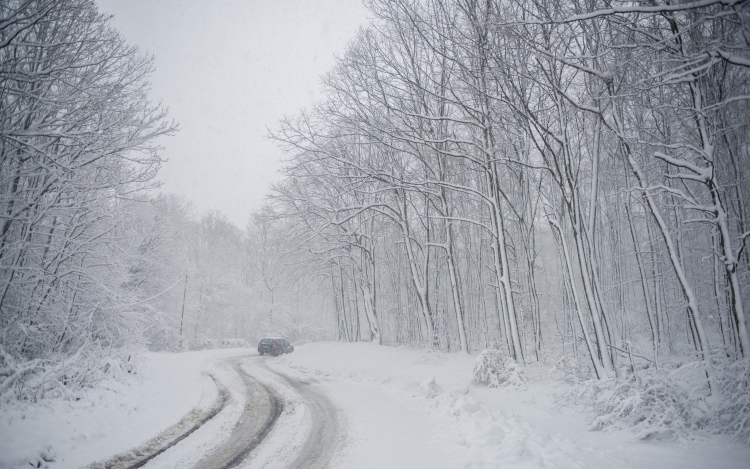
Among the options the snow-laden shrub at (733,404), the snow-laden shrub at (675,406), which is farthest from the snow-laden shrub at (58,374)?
the snow-laden shrub at (733,404)

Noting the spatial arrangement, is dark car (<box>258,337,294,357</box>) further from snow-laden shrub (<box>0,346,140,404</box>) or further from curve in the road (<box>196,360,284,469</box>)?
snow-laden shrub (<box>0,346,140,404</box>)

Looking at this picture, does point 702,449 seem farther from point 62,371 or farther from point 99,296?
point 99,296

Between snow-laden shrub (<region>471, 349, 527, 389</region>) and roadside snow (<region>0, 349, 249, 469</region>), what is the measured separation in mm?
7415

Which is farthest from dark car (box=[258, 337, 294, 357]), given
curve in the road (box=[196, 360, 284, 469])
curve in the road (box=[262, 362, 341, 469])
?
curve in the road (box=[262, 362, 341, 469])

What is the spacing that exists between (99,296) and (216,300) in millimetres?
30747

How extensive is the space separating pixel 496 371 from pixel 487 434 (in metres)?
4.26

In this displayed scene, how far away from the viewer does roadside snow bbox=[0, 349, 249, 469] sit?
491 centimetres

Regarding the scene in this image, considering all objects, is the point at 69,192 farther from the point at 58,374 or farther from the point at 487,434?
the point at 487,434

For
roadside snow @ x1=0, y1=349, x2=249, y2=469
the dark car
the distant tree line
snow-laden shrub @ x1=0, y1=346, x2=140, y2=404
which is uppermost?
the distant tree line

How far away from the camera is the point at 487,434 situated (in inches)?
213

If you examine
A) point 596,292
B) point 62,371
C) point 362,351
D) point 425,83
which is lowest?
point 362,351

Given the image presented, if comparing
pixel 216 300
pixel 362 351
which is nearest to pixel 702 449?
pixel 362 351

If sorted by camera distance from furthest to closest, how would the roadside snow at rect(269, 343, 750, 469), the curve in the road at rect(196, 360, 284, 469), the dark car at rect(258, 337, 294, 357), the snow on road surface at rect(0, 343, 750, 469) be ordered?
the dark car at rect(258, 337, 294, 357) → the curve in the road at rect(196, 360, 284, 469) → the snow on road surface at rect(0, 343, 750, 469) → the roadside snow at rect(269, 343, 750, 469)

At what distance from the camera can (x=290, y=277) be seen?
23.8 metres
